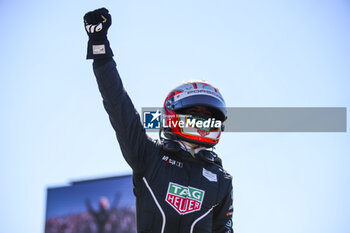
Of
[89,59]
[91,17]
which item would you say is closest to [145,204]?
[89,59]

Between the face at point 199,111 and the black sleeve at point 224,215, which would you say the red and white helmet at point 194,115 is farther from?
the black sleeve at point 224,215

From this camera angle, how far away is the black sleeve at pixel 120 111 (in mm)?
3676

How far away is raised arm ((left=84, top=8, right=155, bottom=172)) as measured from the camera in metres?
3.68

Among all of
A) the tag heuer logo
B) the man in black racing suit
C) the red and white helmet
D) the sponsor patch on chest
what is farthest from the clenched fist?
the sponsor patch on chest

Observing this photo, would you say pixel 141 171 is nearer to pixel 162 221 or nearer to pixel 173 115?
pixel 162 221

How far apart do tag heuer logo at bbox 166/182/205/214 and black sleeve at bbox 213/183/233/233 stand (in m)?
0.55

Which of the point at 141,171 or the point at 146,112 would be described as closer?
the point at 141,171

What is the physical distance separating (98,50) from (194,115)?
1.37 metres

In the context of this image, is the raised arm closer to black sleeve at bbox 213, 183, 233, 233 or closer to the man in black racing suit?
the man in black racing suit

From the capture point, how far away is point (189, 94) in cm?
452

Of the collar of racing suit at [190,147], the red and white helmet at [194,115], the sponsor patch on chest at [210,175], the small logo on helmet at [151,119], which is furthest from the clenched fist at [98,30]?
the small logo on helmet at [151,119]

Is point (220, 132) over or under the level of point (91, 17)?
under

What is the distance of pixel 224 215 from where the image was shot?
4.56 metres

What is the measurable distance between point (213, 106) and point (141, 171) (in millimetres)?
1155
